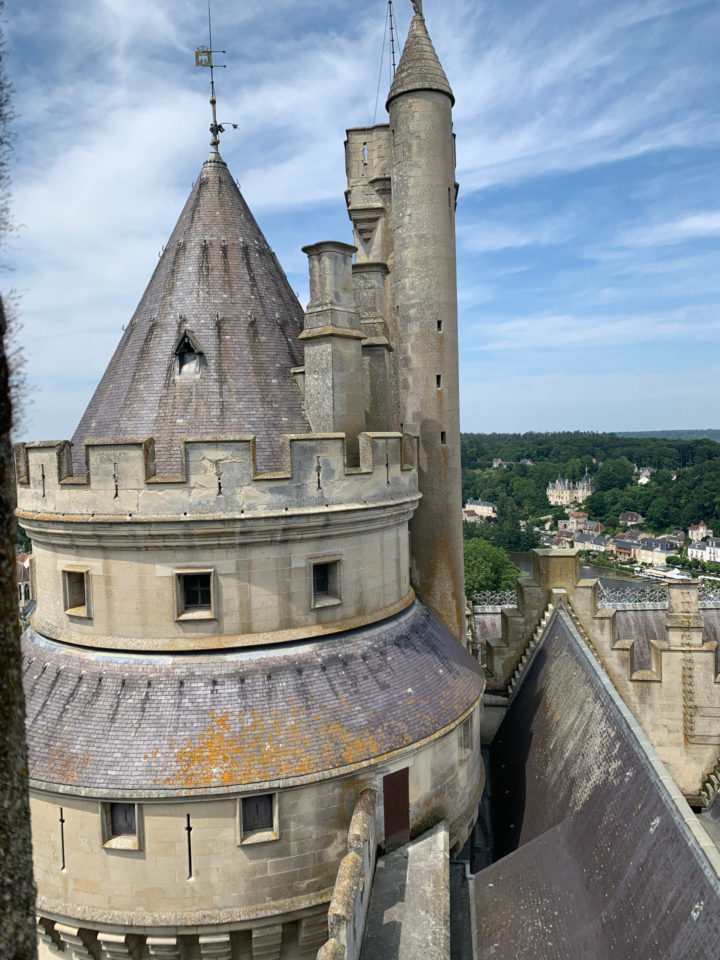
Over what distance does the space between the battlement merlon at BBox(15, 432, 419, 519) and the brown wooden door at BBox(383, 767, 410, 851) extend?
491cm

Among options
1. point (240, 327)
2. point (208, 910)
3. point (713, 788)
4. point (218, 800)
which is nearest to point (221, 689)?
point (218, 800)

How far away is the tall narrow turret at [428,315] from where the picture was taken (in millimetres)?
17156

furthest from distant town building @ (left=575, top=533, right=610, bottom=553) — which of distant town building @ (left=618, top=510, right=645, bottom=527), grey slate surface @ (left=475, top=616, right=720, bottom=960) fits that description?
grey slate surface @ (left=475, top=616, right=720, bottom=960)

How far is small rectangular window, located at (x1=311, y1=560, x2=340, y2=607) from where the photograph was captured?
12367mm

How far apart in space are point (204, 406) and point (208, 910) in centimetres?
837

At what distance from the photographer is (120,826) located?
1037cm

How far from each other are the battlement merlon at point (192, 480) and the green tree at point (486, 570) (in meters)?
58.5

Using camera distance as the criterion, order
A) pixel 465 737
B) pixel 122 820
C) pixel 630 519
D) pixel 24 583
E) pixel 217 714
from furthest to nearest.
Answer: pixel 630 519
pixel 24 583
pixel 465 737
pixel 217 714
pixel 122 820

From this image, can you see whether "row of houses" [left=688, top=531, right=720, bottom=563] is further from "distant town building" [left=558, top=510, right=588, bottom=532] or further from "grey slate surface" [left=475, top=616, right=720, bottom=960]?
"grey slate surface" [left=475, top=616, right=720, bottom=960]

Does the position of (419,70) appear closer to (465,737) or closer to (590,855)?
(465,737)

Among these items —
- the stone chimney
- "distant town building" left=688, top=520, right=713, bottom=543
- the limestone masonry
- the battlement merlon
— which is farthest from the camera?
"distant town building" left=688, top=520, right=713, bottom=543

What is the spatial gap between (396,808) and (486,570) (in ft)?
201

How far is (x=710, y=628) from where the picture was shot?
29.6 meters

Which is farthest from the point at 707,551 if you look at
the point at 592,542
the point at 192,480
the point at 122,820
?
the point at 122,820
